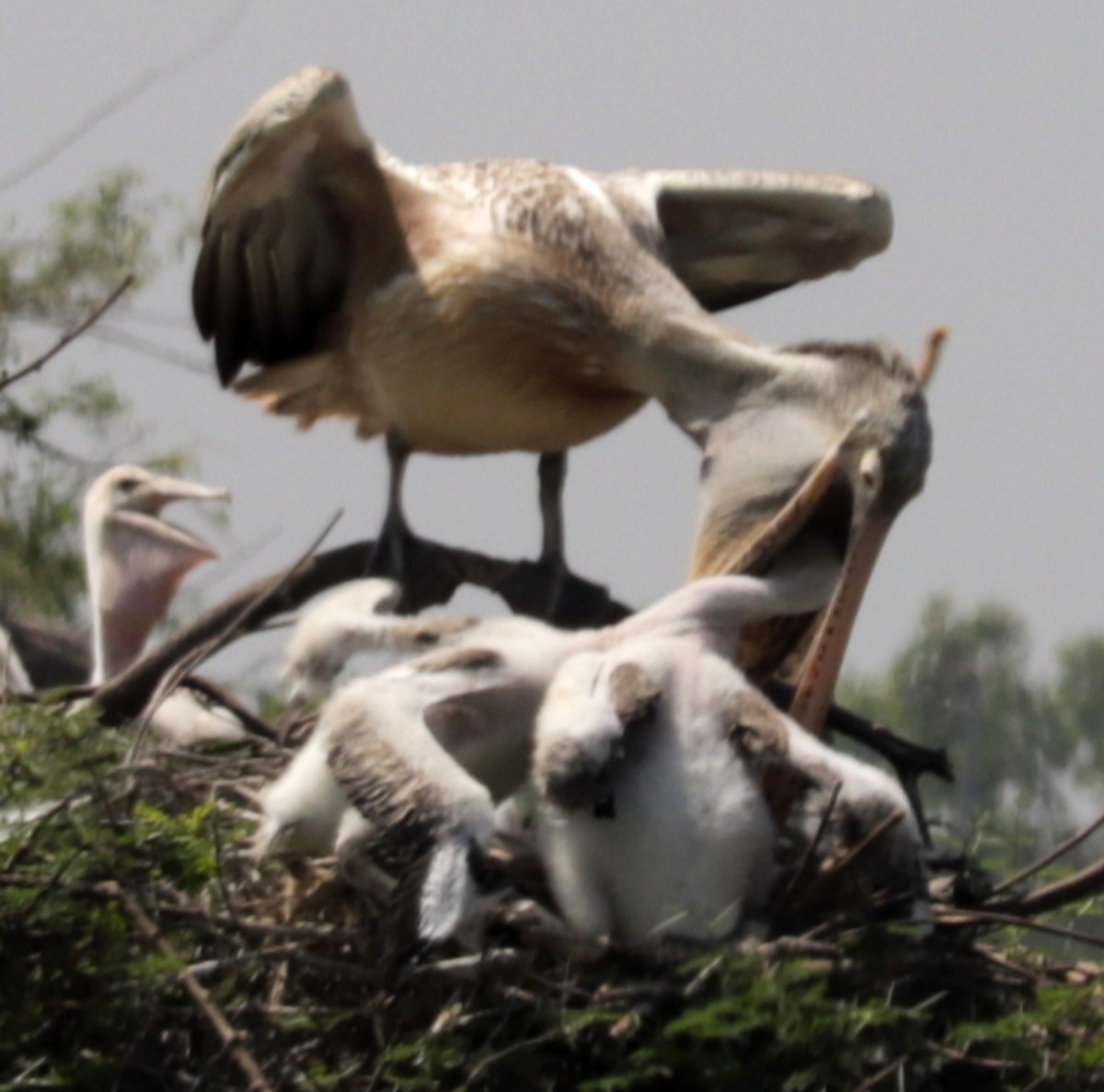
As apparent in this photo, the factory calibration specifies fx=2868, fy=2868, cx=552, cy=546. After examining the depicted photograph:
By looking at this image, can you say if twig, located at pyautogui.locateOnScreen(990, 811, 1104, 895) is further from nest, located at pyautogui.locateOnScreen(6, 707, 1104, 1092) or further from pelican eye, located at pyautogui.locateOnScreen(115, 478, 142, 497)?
pelican eye, located at pyautogui.locateOnScreen(115, 478, 142, 497)

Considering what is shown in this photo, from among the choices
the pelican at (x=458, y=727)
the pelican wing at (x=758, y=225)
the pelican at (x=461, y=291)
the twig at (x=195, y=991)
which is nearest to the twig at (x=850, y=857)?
the pelican at (x=458, y=727)

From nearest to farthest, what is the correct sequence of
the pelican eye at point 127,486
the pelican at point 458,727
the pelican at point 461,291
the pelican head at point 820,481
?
the pelican at point 458,727 < the pelican head at point 820,481 < the pelican at point 461,291 < the pelican eye at point 127,486

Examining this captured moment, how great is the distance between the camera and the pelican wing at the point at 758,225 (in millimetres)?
6695

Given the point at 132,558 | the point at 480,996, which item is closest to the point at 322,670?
the point at 480,996

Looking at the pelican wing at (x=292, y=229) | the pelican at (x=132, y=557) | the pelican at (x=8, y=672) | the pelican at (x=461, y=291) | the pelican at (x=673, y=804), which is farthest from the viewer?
the pelican at (x=132, y=557)

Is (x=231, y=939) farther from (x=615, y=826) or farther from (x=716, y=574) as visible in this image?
(x=716, y=574)

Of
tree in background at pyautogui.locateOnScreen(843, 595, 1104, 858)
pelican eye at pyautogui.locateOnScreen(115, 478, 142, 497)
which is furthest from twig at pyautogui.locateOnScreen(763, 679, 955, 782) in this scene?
pelican eye at pyautogui.locateOnScreen(115, 478, 142, 497)

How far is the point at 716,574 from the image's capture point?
5.13 meters

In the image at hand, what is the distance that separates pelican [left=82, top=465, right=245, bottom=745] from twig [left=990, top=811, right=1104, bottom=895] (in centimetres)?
274

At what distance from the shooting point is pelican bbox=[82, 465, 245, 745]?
687 cm

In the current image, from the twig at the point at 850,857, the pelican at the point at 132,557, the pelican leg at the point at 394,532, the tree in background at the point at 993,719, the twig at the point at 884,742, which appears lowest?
the tree in background at the point at 993,719

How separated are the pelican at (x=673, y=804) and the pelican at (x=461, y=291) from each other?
1.29 meters

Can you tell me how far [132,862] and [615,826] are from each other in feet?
2.37

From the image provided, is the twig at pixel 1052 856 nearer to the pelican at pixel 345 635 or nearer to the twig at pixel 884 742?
the twig at pixel 884 742
